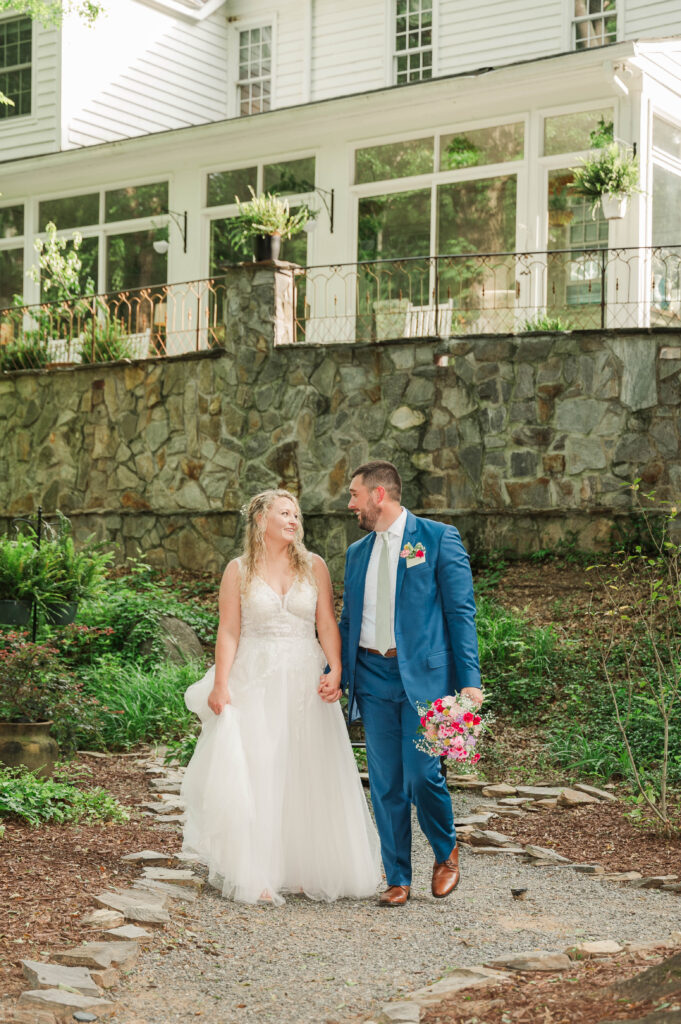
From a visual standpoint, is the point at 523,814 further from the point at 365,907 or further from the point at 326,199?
the point at 326,199

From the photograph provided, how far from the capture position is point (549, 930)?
16.7 ft

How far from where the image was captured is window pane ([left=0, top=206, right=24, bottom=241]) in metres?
20.0

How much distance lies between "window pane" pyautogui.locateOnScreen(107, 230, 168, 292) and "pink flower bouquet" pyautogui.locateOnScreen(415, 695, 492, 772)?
14110 mm

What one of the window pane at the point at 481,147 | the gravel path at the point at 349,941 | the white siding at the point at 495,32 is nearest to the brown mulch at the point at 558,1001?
the gravel path at the point at 349,941

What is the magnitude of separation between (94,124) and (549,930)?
58.1 feet

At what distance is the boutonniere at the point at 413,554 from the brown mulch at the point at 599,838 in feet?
6.70

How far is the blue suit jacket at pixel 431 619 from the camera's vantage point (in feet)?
18.1

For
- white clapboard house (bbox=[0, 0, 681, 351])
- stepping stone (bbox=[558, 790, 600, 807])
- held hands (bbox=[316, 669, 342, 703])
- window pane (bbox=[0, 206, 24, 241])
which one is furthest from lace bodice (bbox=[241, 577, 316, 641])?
window pane (bbox=[0, 206, 24, 241])

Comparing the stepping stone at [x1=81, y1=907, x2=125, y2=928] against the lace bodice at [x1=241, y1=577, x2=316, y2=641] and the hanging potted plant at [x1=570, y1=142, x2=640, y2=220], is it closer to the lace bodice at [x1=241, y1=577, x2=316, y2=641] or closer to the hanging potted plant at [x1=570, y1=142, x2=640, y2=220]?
the lace bodice at [x1=241, y1=577, x2=316, y2=641]

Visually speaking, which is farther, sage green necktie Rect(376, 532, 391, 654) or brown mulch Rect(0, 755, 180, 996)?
sage green necktie Rect(376, 532, 391, 654)

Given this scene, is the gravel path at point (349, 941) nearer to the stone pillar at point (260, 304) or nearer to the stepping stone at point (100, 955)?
the stepping stone at point (100, 955)

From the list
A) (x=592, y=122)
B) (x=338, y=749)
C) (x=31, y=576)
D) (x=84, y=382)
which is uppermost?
(x=592, y=122)

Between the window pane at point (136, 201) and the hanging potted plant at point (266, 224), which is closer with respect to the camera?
the hanging potted plant at point (266, 224)

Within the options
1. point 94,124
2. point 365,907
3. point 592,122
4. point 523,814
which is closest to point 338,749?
point 365,907
